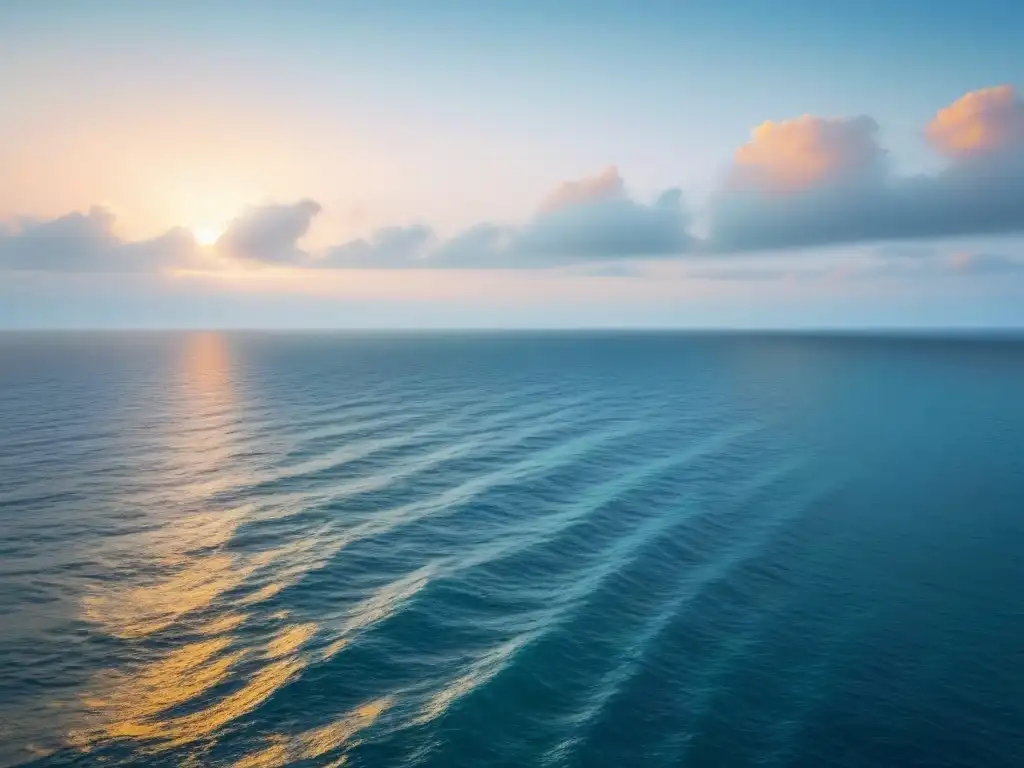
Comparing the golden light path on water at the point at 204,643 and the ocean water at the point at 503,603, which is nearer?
the golden light path on water at the point at 204,643

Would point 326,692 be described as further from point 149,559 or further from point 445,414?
point 445,414

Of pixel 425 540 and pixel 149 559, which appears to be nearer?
pixel 149 559

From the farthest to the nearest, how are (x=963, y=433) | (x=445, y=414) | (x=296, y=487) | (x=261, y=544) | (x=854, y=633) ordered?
(x=445, y=414) < (x=963, y=433) < (x=296, y=487) < (x=261, y=544) < (x=854, y=633)

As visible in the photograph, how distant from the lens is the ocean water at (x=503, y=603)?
2641 centimetres

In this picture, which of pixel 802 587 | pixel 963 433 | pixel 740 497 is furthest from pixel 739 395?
pixel 802 587

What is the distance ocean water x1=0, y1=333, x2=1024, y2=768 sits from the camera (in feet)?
86.6

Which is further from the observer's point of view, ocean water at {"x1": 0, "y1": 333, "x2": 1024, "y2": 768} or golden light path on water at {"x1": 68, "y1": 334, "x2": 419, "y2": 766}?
ocean water at {"x1": 0, "y1": 333, "x2": 1024, "y2": 768}

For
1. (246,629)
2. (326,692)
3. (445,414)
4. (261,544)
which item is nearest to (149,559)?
(261,544)

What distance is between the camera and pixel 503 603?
3778cm

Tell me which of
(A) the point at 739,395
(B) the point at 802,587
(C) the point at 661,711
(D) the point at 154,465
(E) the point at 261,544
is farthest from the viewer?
(A) the point at 739,395

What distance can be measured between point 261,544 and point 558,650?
24.3 meters

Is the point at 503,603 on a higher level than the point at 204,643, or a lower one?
lower

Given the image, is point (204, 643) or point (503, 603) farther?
point (503, 603)

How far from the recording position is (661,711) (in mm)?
28047
